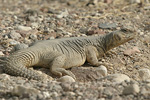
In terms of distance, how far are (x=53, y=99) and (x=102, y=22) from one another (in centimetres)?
610

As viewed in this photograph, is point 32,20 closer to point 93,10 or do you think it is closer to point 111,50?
point 93,10

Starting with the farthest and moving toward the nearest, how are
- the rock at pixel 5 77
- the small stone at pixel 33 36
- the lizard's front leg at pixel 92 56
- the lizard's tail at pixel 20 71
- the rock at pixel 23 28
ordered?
the rock at pixel 23 28
the small stone at pixel 33 36
the lizard's front leg at pixel 92 56
the lizard's tail at pixel 20 71
the rock at pixel 5 77

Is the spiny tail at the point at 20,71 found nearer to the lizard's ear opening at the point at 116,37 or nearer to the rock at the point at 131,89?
the rock at the point at 131,89

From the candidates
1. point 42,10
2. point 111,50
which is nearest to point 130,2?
point 42,10

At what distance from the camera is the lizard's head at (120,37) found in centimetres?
741

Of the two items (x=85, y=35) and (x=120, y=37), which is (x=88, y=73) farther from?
(x=85, y=35)

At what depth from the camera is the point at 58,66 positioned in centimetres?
656

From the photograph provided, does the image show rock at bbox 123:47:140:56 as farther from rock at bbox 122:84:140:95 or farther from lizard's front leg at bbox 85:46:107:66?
rock at bbox 122:84:140:95

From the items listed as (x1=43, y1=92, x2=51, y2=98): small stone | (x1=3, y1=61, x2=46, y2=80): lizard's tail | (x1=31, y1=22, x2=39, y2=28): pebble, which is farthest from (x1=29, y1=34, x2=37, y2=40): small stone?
(x1=43, y1=92, x2=51, y2=98): small stone

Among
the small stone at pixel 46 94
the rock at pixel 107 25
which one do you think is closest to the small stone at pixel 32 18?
the rock at pixel 107 25

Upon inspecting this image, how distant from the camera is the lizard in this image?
20.1 ft

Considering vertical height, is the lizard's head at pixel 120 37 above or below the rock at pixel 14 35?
above

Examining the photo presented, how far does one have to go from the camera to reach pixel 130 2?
41.6ft

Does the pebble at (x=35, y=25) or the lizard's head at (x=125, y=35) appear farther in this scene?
the pebble at (x=35, y=25)
